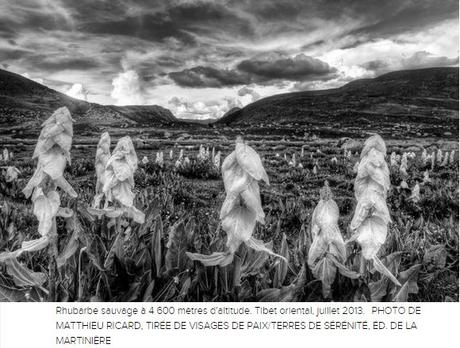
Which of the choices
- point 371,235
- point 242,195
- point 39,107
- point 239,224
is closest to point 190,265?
point 239,224

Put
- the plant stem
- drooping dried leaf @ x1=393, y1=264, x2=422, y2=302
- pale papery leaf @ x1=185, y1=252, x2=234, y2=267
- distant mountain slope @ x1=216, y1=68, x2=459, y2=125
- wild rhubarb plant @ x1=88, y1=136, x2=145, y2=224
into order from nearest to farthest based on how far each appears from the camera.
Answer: pale papery leaf @ x1=185, y1=252, x2=234, y2=267, the plant stem, drooping dried leaf @ x1=393, y1=264, x2=422, y2=302, wild rhubarb plant @ x1=88, y1=136, x2=145, y2=224, distant mountain slope @ x1=216, y1=68, x2=459, y2=125

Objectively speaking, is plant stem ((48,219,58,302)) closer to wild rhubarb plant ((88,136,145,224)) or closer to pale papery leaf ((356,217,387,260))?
wild rhubarb plant ((88,136,145,224))

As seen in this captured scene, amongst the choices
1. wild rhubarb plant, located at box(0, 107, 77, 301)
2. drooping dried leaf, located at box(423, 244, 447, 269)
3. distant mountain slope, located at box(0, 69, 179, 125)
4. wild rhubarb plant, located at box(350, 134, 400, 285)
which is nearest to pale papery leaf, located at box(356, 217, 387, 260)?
wild rhubarb plant, located at box(350, 134, 400, 285)

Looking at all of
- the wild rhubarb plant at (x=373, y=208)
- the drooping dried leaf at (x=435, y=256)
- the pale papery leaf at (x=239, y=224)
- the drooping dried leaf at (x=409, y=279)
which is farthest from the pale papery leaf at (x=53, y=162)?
the drooping dried leaf at (x=435, y=256)

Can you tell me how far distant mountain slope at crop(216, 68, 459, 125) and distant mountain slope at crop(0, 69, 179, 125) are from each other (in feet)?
33.2

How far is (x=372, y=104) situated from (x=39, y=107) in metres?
17.4

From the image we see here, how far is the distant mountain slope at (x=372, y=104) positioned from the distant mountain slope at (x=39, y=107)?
1013cm

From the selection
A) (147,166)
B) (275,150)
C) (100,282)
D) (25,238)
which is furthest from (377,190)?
(275,150)

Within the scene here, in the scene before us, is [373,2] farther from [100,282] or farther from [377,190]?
[100,282]

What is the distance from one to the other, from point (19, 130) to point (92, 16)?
5016 mm

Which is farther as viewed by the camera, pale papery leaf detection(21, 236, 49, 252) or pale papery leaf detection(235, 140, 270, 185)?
pale papery leaf detection(21, 236, 49, 252)

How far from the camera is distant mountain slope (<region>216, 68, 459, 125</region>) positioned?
811 inches

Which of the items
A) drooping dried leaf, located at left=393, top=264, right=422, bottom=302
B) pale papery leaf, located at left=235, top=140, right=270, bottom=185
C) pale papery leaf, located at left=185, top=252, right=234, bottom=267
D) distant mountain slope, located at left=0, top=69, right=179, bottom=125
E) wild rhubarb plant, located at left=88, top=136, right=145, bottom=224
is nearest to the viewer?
pale papery leaf, located at left=235, top=140, right=270, bottom=185

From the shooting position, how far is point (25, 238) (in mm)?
3314
